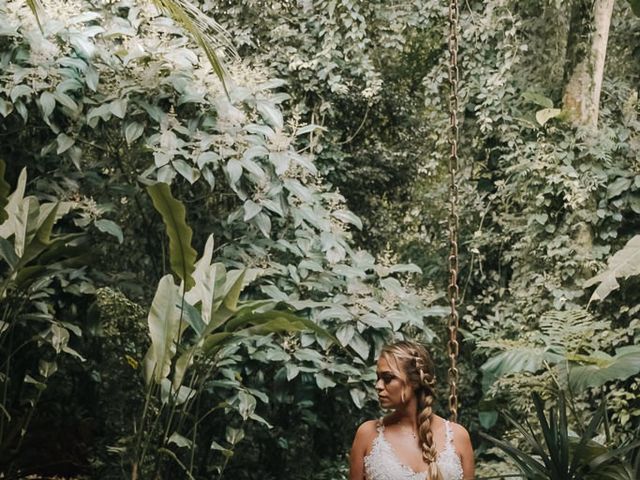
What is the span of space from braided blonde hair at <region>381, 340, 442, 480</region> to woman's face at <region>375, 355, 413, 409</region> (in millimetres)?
17

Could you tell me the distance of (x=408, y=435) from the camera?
118 inches

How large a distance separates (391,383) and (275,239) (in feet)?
6.22

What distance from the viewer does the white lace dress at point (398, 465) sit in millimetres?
2943

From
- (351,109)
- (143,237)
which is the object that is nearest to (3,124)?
(143,237)

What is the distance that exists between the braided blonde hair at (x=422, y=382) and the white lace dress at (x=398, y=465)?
0.04 m

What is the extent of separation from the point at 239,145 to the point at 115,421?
186cm

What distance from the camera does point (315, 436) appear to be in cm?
525

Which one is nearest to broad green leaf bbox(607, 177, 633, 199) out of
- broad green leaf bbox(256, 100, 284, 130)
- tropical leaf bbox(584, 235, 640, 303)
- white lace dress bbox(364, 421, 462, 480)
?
tropical leaf bbox(584, 235, 640, 303)

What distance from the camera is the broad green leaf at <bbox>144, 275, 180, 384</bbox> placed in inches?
139

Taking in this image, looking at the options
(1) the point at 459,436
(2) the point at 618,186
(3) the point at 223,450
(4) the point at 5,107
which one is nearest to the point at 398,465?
(1) the point at 459,436

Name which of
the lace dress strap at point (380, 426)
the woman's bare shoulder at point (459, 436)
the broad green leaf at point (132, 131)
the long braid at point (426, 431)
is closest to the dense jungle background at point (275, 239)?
the broad green leaf at point (132, 131)

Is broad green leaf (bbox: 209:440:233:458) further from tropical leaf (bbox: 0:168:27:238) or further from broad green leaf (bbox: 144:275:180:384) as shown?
tropical leaf (bbox: 0:168:27:238)

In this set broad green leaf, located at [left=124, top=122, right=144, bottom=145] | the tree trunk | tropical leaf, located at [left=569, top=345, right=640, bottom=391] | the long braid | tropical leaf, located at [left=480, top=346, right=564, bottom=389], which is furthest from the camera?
the tree trunk

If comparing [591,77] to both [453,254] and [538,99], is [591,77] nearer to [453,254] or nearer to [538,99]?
[538,99]
